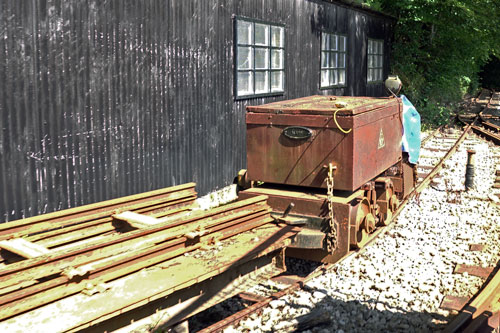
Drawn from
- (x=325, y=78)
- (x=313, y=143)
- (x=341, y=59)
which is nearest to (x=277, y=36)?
(x=325, y=78)

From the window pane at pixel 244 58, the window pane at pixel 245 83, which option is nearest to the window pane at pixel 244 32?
the window pane at pixel 244 58

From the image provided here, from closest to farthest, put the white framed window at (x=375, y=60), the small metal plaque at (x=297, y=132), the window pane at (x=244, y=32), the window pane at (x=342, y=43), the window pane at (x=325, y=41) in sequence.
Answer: the small metal plaque at (x=297, y=132), the window pane at (x=244, y=32), the window pane at (x=325, y=41), the window pane at (x=342, y=43), the white framed window at (x=375, y=60)

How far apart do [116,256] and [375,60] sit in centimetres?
1673

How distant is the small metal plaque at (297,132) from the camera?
22.9 ft

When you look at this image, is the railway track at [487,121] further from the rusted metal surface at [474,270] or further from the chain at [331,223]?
→ the chain at [331,223]

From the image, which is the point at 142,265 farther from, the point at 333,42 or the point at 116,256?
the point at 333,42

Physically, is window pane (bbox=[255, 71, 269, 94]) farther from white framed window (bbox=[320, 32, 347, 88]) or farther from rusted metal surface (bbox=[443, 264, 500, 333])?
rusted metal surface (bbox=[443, 264, 500, 333])

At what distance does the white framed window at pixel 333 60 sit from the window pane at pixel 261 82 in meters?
3.18

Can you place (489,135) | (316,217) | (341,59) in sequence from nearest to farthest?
(316,217), (341,59), (489,135)

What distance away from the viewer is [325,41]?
1461 cm

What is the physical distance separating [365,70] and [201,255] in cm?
1411

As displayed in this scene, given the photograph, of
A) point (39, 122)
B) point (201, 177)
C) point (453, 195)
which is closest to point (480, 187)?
point (453, 195)

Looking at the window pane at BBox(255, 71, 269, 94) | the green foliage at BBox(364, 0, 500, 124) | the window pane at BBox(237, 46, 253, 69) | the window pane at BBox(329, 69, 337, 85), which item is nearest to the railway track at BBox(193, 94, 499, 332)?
the green foliage at BBox(364, 0, 500, 124)

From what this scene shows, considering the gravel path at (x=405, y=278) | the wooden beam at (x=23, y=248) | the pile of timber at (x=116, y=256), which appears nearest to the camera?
the pile of timber at (x=116, y=256)
